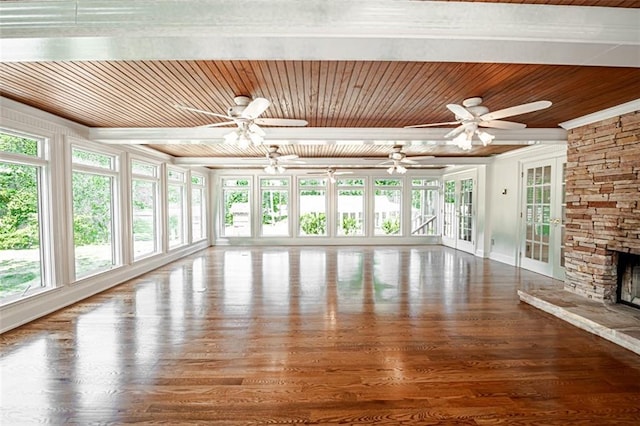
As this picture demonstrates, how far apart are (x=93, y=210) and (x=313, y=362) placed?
4570 millimetres

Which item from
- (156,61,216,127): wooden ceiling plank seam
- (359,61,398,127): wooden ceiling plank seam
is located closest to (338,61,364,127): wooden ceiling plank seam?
(359,61,398,127): wooden ceiling plank seam

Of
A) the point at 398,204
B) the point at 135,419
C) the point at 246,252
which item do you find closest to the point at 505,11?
the point at 135,419

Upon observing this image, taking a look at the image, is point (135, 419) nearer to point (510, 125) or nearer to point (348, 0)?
point (348, 0)

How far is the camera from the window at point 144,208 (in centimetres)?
632

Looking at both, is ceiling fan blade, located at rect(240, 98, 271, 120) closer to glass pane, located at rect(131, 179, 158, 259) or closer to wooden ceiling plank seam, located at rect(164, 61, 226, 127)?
wooden ceiling plank seam, located at rect(164, 61, 226, 127)

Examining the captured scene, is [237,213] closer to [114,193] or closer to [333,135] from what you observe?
[114,193]

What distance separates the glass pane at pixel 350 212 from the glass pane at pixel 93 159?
21.9ft

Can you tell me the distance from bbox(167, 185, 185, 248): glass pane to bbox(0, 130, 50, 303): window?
342cm

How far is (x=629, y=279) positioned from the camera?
13.2 feet

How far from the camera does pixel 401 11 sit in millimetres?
1928

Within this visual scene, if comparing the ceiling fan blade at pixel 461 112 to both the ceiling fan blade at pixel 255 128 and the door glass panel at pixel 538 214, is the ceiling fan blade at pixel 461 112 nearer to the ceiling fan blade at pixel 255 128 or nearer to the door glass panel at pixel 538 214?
the ceiling fan blade at pixel 255 128

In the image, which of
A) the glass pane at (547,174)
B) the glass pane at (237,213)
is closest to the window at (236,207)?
the glass pane at (237,213)

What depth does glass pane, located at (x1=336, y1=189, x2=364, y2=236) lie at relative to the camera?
35.1 ft

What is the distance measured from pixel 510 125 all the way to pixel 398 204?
7.20m
